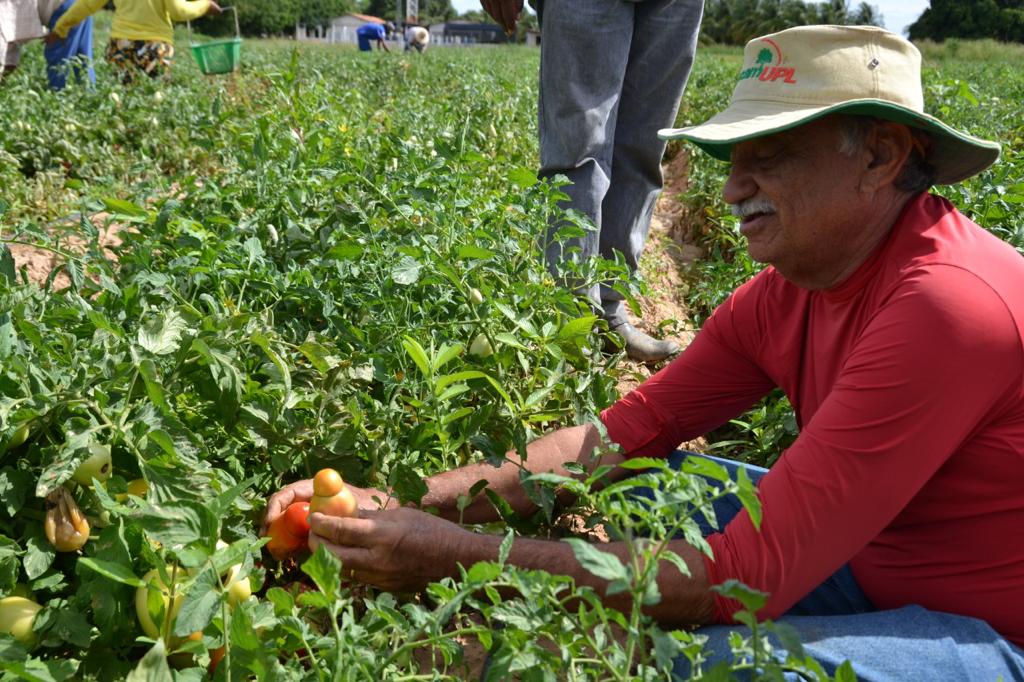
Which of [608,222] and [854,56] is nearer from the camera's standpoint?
Result: [854,56]

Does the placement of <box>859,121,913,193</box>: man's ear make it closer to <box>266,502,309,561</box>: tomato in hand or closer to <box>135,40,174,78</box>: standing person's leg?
<box>266,502,309,561</box>: tomato in hand

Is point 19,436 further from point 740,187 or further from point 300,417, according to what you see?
point 740,187

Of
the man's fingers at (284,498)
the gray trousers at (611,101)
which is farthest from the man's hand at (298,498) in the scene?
the gray trousers at (611,101)

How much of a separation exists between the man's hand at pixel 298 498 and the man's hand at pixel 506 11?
67.6 inches

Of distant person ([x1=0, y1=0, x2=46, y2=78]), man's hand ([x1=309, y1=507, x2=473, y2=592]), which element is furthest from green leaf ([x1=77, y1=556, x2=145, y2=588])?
distant person ([x1=0, y1=0, x2=46, y2=78])

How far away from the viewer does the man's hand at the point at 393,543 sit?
1719mm

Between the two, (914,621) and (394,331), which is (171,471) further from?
(914,621)

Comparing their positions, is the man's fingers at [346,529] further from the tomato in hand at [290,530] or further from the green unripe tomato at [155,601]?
the green unripe tomato at [155,601]

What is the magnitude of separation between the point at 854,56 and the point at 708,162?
13.5 feet

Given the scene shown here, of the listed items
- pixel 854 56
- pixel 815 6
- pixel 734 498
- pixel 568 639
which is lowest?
pixel 734 498

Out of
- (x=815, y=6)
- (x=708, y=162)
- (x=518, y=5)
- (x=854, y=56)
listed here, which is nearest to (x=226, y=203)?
(x=518, y=5)

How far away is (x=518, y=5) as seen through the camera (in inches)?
126

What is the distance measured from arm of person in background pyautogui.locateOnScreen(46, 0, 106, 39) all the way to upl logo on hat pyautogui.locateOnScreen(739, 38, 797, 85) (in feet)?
20.0

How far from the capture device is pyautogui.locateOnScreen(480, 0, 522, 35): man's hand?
125 inches
